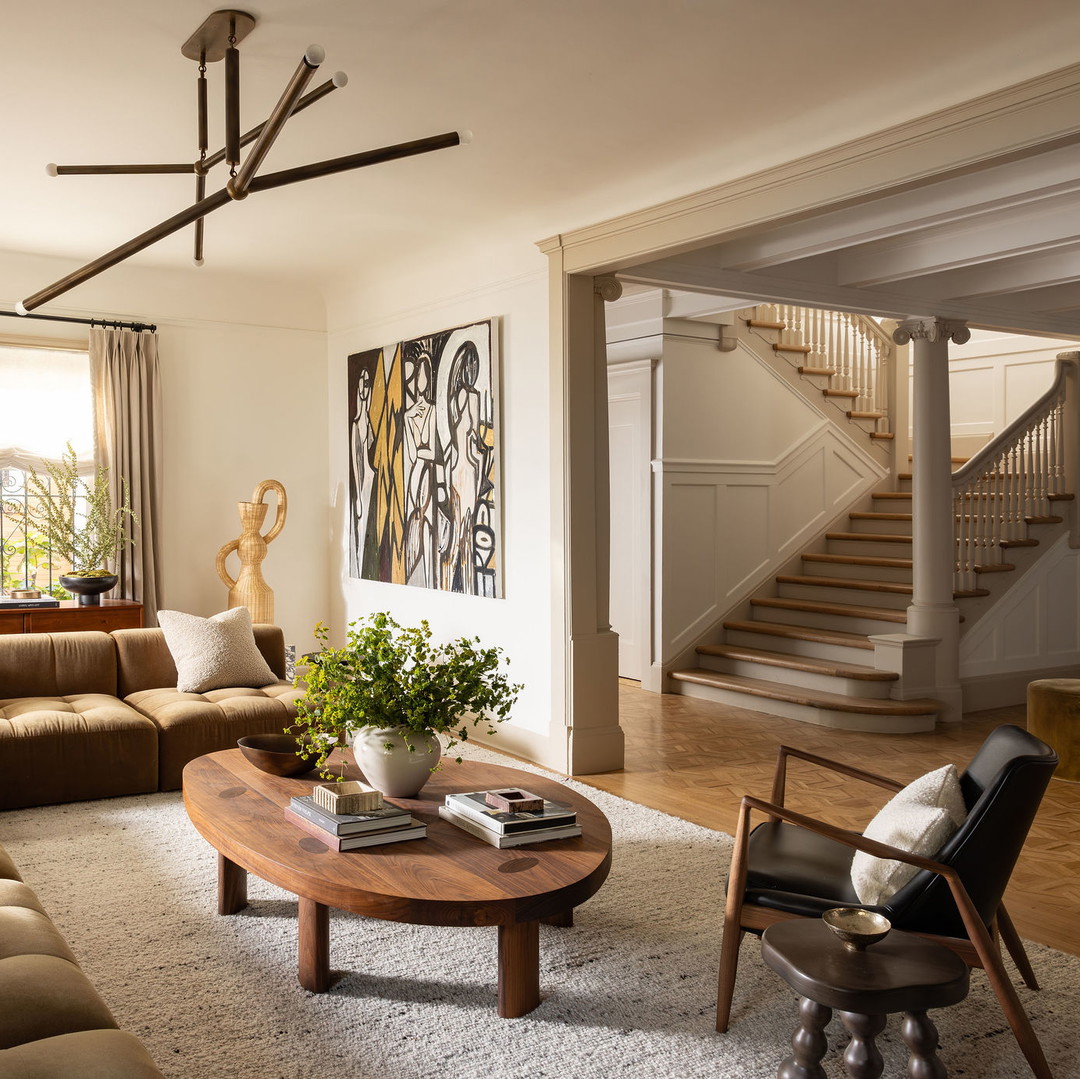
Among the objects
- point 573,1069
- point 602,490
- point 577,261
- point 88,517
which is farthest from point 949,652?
point 88,517

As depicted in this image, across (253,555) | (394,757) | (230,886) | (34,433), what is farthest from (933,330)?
(34,433)

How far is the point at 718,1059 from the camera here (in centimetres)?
246

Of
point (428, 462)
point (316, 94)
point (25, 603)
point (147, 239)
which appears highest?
point (316, 94)

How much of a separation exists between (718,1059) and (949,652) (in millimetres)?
4718

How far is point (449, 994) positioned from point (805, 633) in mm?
4917

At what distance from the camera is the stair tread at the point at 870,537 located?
26.1 ft

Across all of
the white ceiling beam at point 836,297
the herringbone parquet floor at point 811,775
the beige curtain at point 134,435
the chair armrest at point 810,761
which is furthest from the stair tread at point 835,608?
the beige curtain at point 134,435

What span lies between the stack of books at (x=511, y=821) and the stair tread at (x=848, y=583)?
495cm

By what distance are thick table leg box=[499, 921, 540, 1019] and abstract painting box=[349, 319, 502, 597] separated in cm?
A: 321

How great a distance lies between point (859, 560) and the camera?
7.85 meters

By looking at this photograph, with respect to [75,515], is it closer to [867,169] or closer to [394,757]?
[394,757]

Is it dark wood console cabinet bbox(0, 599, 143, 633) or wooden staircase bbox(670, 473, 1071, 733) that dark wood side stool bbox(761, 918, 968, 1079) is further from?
dark wood console cabinet bbox(0, 599, 143, 633)

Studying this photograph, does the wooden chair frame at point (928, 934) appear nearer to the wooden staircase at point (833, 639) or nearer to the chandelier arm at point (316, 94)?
the chandelier arm at point (316, 94)

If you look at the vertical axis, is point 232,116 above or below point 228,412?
above
